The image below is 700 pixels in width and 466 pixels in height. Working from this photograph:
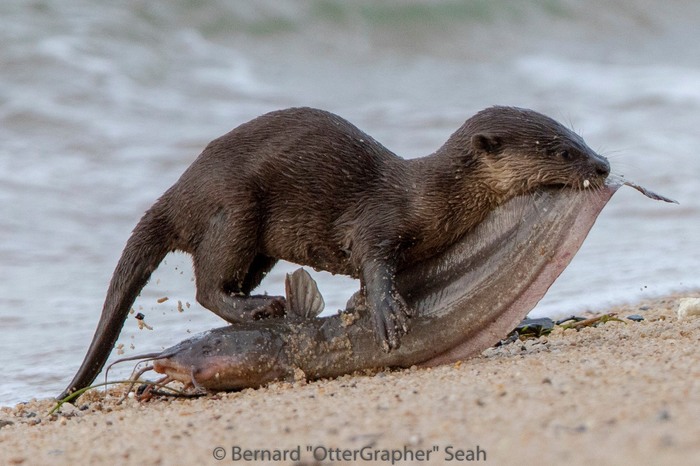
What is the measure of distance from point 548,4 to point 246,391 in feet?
51.2

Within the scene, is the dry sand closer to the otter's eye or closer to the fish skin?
the fish skin

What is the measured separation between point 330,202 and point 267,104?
26.9 feet

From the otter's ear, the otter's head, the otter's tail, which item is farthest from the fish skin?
the otter's tail

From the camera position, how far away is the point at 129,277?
20.4 feet

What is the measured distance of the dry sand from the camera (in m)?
3.46

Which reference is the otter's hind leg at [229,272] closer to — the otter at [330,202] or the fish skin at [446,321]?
the otter at [330,202]

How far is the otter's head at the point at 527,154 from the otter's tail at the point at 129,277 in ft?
5.50

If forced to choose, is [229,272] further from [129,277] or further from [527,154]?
[527,154]

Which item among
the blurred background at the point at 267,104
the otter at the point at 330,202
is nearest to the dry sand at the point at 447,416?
the otter at the point at 330,202

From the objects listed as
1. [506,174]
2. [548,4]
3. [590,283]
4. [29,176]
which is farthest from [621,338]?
[548,4]

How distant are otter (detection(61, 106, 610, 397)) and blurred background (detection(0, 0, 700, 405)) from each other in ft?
3.69

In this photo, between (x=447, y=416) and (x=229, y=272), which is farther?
(x=229, y=272)

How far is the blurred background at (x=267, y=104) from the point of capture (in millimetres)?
8203

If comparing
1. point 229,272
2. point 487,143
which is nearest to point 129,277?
point 229,272
